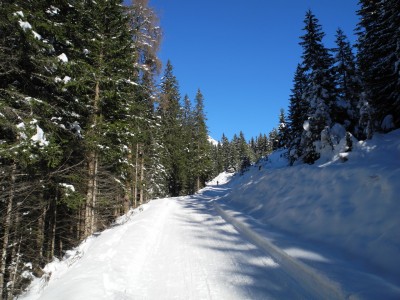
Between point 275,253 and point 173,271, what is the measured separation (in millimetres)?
2444

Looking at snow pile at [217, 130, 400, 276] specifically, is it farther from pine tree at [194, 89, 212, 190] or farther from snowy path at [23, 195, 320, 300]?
pine tree at [194, 89, 212, 190]

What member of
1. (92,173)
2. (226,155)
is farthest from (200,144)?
(226,155)

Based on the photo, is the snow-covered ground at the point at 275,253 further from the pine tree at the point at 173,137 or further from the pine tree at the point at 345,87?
the pine tree at the point at 173,137

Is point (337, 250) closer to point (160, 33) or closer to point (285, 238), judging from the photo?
point (285, 238)

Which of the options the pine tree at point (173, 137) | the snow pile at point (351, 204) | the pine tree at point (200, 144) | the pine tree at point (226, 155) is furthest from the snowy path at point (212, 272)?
the pine tree at point (226, 155)

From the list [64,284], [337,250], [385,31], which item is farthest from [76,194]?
[385,31]

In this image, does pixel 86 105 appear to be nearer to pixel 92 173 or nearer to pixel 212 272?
pixel 92 173

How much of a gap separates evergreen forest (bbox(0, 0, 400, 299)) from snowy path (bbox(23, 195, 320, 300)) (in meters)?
2.53

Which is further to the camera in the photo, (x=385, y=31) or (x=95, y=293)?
(x=385, y=31)

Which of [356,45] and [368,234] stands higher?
[356,45]

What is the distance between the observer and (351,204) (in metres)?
8.19

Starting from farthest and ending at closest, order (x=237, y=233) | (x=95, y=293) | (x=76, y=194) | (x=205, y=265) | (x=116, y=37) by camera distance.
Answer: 1. (x=116, y=37)
2. (x=76, y=194)
3. (x=237, y=233)
4. (x=205, y=265)
5. (x=95, y=293)

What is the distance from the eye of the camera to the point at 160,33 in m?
19.5

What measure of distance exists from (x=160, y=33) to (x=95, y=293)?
1797cm
